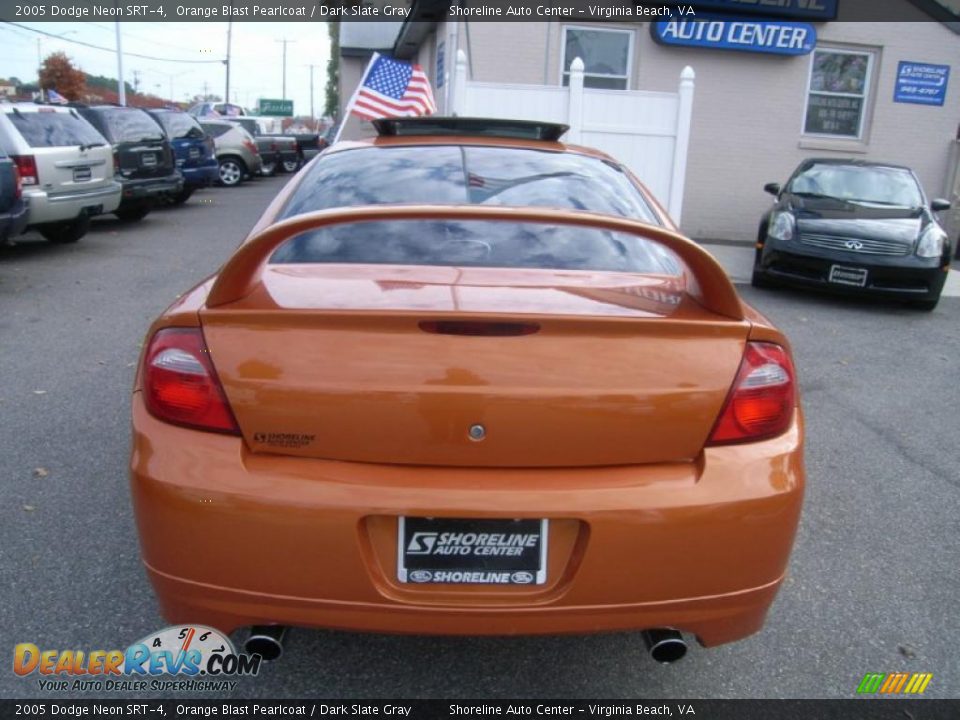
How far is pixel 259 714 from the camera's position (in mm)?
2387

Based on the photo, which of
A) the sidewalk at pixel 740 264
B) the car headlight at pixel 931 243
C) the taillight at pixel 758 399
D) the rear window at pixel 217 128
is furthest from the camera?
the rear window at pixel 217 128

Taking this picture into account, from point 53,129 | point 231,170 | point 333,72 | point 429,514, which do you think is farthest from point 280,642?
point 333,72

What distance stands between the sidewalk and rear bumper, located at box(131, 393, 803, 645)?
7.96m

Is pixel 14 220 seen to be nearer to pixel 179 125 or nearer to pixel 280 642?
pixel 280 642

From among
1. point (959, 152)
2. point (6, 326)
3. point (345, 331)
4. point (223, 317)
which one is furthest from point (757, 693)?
point (959, 152)

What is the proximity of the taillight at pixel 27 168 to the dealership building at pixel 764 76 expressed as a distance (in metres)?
5.86

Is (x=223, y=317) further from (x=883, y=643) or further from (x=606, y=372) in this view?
(x=883, y=643)

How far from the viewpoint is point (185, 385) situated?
2.14m

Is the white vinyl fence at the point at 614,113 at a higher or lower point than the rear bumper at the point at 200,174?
higher

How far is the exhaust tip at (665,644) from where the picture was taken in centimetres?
219

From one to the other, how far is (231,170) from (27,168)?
12.2 meters

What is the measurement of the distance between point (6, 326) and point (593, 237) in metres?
5.61

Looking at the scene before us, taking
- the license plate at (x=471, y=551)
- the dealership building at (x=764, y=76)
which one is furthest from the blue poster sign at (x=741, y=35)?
the license plate at (x=471, y=551)

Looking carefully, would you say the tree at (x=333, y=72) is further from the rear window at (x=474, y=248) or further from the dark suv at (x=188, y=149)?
the rear window at (x=474, y=248)
